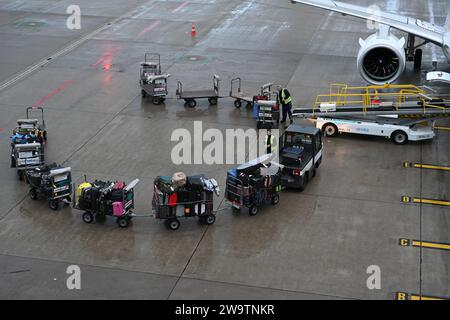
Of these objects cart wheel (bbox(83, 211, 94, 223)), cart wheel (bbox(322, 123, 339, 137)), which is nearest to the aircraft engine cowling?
cart wheel (bbox(322, 123, 339, 137))

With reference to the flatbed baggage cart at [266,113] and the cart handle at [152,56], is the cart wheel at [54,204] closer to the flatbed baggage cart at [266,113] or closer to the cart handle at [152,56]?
the flatbed baggage cart at [266,113]

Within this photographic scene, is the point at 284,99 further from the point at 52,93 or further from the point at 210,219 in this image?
the point at 52,93

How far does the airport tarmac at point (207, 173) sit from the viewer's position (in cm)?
1761

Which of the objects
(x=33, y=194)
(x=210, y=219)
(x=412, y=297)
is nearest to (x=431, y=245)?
(x=412, y=297)

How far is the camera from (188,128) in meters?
27.7

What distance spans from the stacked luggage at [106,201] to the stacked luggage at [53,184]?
90cm

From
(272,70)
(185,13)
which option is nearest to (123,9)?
(185,13)

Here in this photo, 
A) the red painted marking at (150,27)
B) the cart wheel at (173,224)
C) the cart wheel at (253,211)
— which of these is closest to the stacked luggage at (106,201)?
the cart wheel at (173,224)

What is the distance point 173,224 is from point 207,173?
4150 millimetres

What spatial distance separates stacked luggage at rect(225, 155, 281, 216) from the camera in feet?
Answer: 67.8
